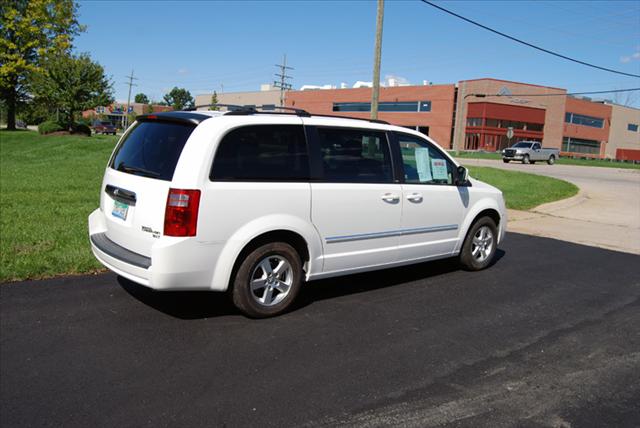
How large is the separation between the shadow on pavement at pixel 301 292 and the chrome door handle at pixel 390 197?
1.04 m

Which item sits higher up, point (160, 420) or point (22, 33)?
point (22, 33)

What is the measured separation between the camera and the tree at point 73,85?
33406 mm

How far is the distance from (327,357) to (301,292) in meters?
1.69

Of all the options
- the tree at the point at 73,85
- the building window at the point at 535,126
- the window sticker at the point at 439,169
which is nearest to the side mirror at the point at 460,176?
the window sticker at the point at 439,169

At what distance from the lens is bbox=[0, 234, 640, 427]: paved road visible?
329 cm

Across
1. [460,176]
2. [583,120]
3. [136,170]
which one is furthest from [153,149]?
[583,120]

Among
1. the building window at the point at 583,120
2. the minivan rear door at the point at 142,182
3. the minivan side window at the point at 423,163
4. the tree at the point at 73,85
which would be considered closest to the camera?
the minivan rear door at the point at 142,182

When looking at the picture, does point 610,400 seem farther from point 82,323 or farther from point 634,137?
point 634,137

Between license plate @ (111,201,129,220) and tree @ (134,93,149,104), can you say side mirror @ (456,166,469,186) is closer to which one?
license plate @ (111,201,129,220)

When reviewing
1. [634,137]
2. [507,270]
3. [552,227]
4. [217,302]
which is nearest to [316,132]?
[217,302]

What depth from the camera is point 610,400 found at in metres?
3.57

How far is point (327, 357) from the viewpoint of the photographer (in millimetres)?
4078

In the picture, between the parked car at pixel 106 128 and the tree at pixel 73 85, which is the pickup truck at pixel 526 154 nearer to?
the tree at pixel 73 85

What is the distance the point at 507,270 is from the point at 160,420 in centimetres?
521
